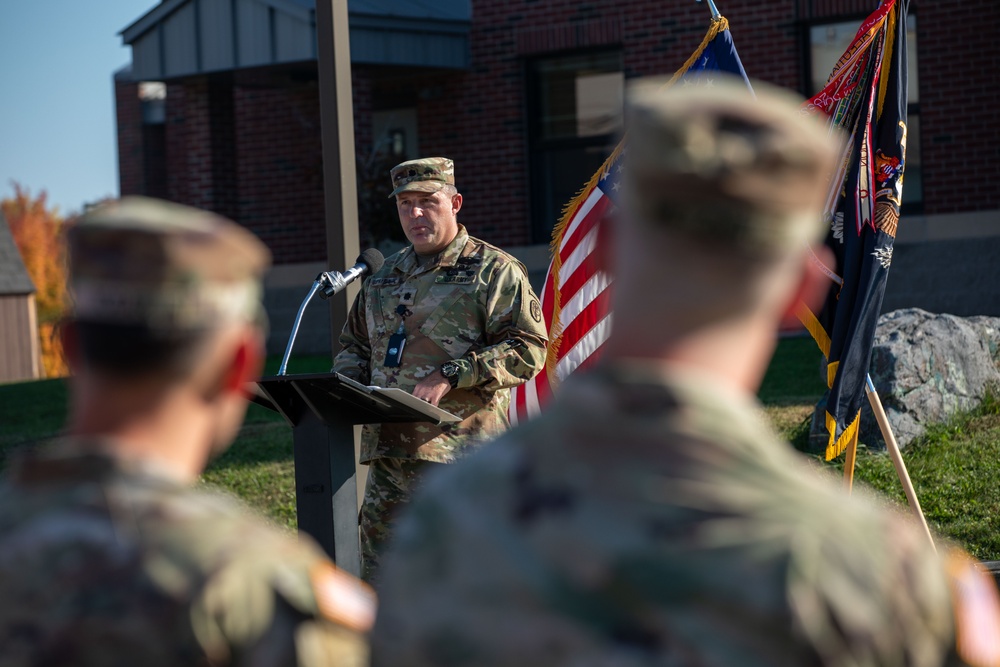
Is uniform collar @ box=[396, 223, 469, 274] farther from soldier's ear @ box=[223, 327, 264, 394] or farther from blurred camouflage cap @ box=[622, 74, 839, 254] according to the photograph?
blurred camouflage cap @ box=[622, 74, 839, 254]

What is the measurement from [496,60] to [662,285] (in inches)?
558

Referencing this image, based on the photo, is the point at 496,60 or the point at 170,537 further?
the point at 496,60

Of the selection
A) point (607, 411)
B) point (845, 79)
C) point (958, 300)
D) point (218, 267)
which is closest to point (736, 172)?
point (607, 411)

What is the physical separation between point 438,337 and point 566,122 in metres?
Answer: 10.5

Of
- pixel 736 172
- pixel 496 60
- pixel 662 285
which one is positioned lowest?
pixel 662 285

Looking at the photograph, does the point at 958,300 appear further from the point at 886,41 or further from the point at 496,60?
the point at 886,41

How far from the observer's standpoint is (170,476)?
1.55 m

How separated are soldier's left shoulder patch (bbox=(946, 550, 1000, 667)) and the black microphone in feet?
12.1

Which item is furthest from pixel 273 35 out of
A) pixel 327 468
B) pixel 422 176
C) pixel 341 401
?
pixel 341 401

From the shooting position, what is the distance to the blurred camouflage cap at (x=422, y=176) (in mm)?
5094

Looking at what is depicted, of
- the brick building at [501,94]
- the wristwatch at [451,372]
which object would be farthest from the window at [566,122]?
the wristwatch at [451,372]

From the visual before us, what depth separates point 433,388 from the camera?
15.7 ft

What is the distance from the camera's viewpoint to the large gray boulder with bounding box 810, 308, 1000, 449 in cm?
832

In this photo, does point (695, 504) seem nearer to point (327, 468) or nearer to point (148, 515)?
point (148, 515)
